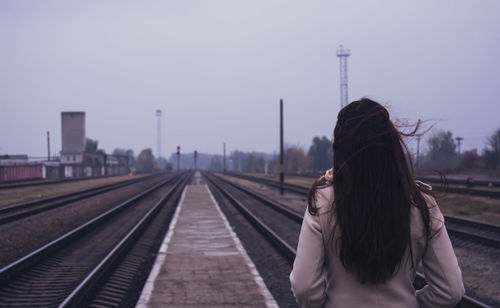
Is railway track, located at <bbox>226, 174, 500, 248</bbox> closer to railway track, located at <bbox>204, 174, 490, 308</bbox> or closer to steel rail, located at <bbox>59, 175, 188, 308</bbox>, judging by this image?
railway track, located at <bbox>204, 174, 490, 308</bbox>

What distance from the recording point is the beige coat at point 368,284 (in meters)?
1.78

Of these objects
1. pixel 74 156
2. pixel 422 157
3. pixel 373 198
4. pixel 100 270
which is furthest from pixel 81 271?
pixel 422 157

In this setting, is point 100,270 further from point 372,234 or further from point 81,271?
point 372,234

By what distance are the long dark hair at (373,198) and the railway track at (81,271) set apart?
4.98 m

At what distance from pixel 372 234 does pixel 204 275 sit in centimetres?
642

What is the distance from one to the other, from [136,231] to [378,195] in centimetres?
1067


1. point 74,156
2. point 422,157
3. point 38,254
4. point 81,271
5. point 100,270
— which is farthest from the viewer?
point 422,157

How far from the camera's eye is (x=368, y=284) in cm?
180

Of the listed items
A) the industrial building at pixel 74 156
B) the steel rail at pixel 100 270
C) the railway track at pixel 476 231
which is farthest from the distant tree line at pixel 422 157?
the steel rail at pixel 100 270

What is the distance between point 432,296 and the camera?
1813 millimetres

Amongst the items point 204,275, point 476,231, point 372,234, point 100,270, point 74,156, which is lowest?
point 204,275

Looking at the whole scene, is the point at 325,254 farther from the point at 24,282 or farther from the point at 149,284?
the point at 24,282

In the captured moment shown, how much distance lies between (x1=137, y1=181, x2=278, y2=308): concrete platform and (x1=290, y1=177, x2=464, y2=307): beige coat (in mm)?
4521

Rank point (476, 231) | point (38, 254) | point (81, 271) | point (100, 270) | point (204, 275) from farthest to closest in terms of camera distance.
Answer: point (476, 231) → point (38, 254) → point (81, 271) → point (204, 275) → point (100, 270)
